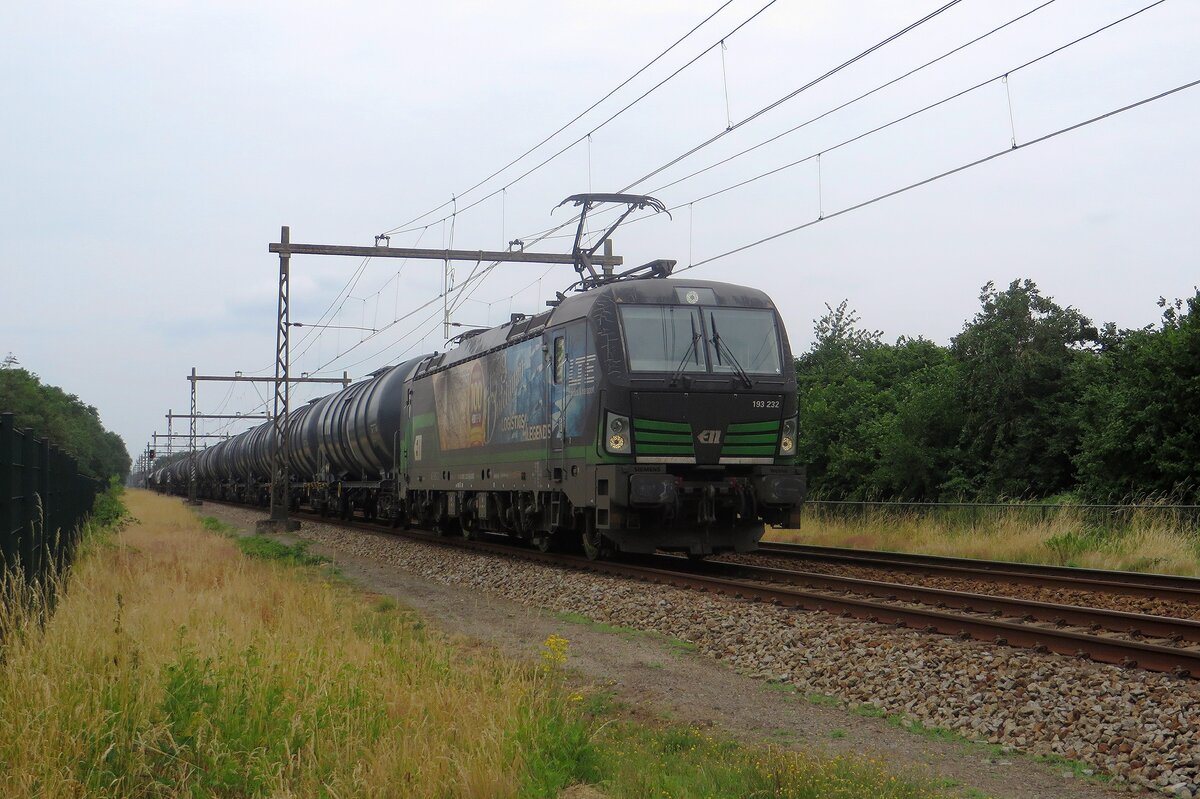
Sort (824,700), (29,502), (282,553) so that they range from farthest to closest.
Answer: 1. (282,553)
2. (29,502)
3. (824,700)

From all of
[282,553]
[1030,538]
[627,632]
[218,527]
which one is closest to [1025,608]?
[627,632]

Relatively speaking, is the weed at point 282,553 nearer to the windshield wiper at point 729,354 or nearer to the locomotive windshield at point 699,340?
the locomotive windshield at point 699,340

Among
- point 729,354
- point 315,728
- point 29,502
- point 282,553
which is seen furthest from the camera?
point 282,553

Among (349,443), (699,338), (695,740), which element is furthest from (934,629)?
(349,443)

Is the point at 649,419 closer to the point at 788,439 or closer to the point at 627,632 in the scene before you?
the point at 788,439

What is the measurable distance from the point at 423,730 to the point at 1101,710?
4.04m

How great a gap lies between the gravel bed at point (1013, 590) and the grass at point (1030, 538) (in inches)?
42.5

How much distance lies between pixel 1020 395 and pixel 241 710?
83.9 feet

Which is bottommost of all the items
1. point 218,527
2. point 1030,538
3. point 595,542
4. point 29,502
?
point 1030,538

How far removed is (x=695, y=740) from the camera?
245 inches

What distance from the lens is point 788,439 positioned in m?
14.7

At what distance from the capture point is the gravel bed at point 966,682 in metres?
5.92

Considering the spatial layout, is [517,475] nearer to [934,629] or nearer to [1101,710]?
[934,629]

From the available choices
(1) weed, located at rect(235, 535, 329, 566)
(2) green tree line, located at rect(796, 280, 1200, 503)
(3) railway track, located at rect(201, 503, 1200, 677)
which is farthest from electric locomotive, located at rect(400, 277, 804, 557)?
(2) green tree line, located at rect(796, 280, 1200, 503)
